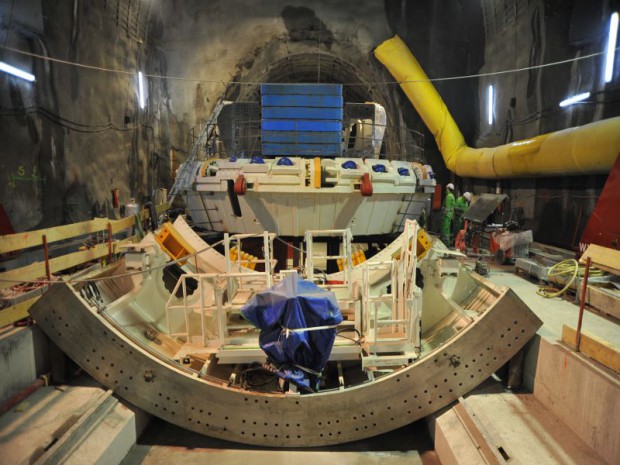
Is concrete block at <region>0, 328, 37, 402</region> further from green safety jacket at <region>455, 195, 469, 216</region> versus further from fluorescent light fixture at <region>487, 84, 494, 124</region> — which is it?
fluorescent light fixture at <region>487, 84, 494, 124</region>

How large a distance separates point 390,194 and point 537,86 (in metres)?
5.35

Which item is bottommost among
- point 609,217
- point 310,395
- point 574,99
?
point 310,395

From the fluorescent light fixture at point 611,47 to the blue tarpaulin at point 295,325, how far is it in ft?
21.5

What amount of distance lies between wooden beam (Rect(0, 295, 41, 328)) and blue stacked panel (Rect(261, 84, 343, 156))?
12.7 ft

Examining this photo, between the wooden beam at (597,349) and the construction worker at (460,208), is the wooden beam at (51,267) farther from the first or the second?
the construction worker at (460,208)

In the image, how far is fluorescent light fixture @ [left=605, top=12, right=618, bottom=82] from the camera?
639 cm

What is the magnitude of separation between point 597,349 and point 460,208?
752cm

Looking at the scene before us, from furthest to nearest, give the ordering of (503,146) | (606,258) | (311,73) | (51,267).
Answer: (311,73) < (503,146) < (51,267) < (606,258)

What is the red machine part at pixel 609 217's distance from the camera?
5020 millimetres

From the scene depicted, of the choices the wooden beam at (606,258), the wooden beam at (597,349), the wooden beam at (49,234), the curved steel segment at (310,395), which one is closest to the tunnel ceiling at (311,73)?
the wooden beam at (49,234)

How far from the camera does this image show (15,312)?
11.1 feet

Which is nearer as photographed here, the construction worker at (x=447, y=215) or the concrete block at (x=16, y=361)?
the concrete block at (x=16, y=361)

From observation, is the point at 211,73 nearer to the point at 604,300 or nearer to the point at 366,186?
the point at 366,186

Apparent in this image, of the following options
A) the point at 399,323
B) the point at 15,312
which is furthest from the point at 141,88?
the point at 399,323
